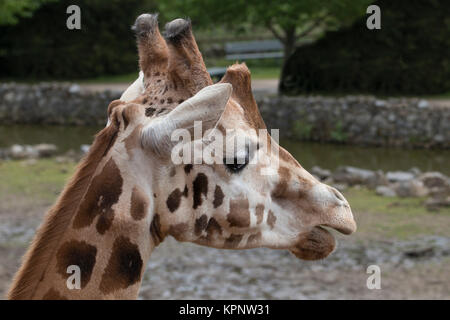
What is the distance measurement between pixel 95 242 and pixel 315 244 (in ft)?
2.69

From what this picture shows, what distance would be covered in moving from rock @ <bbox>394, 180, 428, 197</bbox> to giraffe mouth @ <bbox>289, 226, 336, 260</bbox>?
8495 millimetres

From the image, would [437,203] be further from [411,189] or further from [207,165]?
[207,165]

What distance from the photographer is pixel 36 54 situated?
27078 millimetres

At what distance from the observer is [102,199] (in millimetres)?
2174

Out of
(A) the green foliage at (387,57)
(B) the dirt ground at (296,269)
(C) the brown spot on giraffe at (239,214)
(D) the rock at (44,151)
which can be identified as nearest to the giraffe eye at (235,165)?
(C) the brown spot on giraffe at (239,214)

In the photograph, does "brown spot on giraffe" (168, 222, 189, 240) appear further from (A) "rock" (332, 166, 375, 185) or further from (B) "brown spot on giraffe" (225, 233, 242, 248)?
(A) "rock" (332, 166, 375, 185)

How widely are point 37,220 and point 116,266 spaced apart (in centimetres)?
744

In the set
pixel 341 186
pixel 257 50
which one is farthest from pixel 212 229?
pixel 257 50

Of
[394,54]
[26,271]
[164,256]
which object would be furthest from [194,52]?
[394,54]

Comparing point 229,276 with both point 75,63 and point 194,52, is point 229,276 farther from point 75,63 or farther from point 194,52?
point 75,63

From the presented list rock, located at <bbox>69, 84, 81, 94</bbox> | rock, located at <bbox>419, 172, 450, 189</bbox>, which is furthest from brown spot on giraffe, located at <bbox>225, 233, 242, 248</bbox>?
rock, located at <bbox>69, 84, 81, 94</bbox>

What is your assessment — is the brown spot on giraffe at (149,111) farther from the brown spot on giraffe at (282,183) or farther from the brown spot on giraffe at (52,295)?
the brown spot on giraffe at (52,295)

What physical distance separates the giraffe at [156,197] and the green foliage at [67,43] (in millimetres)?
25327

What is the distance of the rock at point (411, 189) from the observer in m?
10.6
